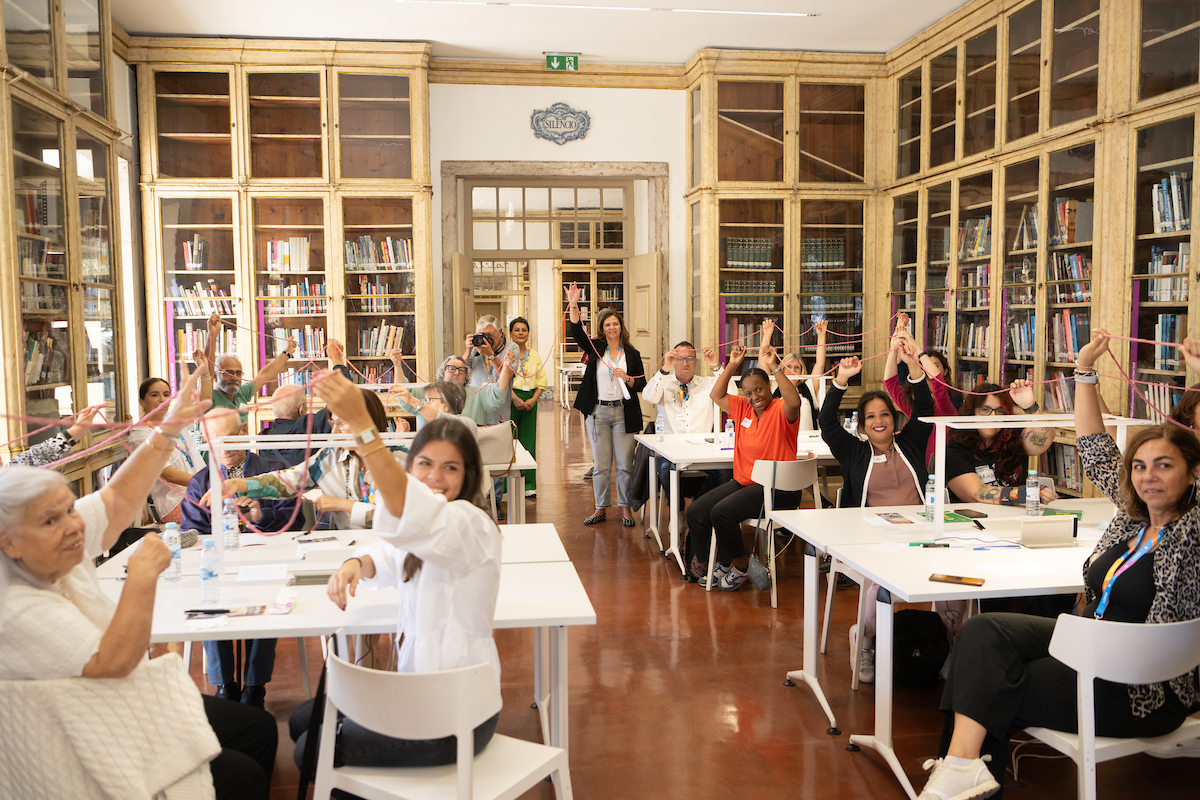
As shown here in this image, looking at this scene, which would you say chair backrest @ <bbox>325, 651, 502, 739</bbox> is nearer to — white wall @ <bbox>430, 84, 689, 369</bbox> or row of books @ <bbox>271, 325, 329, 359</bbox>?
row of books @ <bbox>271, 325, 329, 359</bbox>

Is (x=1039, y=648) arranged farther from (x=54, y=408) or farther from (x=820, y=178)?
(x=820, y=178)

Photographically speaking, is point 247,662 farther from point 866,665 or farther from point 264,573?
point 866,665

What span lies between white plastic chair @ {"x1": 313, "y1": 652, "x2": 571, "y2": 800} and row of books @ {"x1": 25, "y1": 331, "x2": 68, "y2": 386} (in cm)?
338

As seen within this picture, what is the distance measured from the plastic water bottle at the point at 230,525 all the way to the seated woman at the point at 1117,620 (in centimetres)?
227

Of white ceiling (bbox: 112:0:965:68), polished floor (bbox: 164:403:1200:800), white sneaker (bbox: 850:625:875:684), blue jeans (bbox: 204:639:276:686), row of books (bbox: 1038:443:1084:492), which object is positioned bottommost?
polished floor (bbox: 164:403:1200:800)

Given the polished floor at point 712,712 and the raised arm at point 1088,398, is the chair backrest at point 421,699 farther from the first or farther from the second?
the raised arm at point 1088,398

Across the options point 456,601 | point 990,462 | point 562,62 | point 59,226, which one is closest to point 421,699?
point 456,601

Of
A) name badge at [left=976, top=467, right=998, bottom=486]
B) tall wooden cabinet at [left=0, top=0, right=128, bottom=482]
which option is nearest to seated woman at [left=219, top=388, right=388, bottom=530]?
tall wooden cabinet at [left=0, top=0, right=128, bottom=482]

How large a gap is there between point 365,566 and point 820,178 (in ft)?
21.7

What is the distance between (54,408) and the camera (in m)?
4.54

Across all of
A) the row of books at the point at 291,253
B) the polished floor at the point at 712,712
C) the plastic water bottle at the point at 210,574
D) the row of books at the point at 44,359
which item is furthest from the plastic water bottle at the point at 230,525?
the row of books at the point at 291,253

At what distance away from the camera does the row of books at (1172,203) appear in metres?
4.52

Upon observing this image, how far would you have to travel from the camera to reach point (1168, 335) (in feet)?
15.3

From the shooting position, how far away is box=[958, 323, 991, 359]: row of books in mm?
6312
